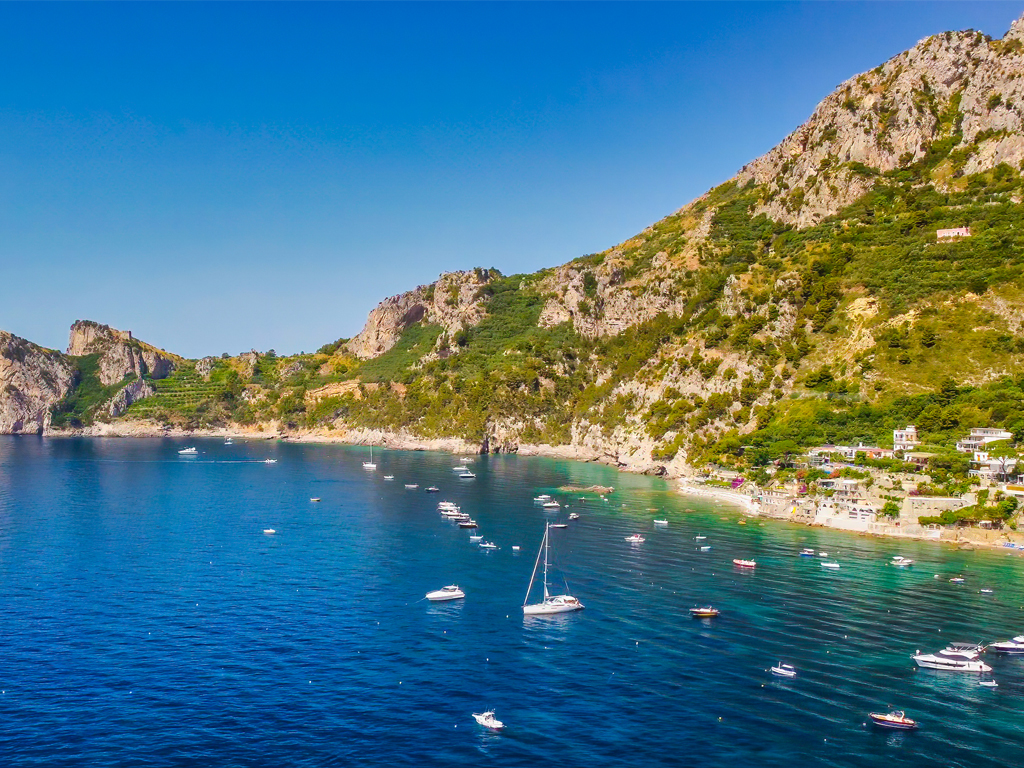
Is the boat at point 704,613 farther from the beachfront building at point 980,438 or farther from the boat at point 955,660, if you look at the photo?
the beachfront building at point 980,438

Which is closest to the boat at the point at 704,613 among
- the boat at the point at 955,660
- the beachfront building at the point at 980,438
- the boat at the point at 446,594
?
the boat at the point at 955,660

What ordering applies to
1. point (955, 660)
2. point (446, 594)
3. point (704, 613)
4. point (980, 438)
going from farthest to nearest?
1. point (980, 438)
2. point (446, 594)
3. point (704, 613)
4. point (955, 660)

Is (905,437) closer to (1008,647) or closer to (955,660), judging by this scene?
(1008,647)

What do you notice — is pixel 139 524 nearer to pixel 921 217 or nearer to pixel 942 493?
pixel 942 493

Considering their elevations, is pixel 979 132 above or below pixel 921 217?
above

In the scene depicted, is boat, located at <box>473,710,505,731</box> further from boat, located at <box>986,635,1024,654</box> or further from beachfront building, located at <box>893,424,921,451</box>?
beachfront building, located at <box>893,424,921,451</box>

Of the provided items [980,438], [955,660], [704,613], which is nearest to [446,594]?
[704,613]

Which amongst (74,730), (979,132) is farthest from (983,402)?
(74,730)
